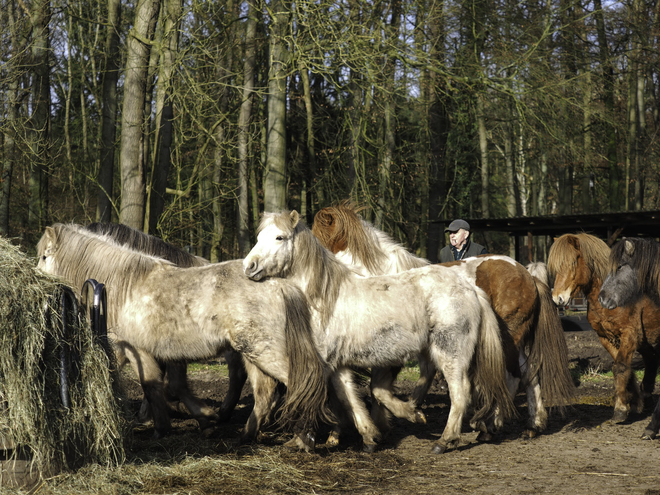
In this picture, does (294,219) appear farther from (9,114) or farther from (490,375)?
(9,114)

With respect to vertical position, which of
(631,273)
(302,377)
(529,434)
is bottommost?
(529,434)

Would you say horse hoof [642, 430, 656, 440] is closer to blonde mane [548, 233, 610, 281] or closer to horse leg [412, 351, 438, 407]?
blonde mane [548, 233, 610, 281]

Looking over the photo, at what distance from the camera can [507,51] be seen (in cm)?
1114

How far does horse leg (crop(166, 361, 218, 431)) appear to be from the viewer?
5.70m

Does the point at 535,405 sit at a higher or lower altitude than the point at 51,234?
lower

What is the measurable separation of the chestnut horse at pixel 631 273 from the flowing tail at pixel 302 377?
2.99 m

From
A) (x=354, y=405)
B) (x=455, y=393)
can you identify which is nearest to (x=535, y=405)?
(x=455, y=393)

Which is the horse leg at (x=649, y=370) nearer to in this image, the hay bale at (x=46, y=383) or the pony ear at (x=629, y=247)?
the pony ear at (x=629, y=247)

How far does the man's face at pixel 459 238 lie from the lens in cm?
852

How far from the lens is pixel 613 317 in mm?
6363

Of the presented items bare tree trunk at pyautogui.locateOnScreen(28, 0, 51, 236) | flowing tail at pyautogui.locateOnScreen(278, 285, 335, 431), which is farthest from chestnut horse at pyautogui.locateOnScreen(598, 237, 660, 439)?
bare tree trunk at pyautogui.locateOnScreen(28, 0, 51, 236)

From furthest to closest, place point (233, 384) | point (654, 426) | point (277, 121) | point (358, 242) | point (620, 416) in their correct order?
point (277, 121)
point (358, 242)
point (233, 384)
point (620, 416)
point (654, 426)

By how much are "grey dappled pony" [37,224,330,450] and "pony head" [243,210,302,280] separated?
0.12 meters

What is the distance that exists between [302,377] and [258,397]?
2.01 ft
